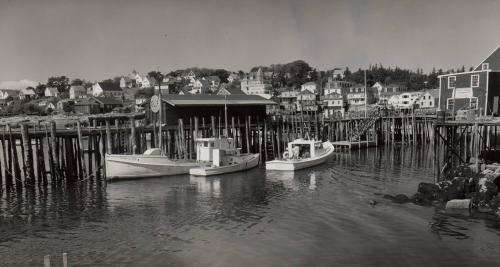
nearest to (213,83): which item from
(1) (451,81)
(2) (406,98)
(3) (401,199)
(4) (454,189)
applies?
(2) (406,98)

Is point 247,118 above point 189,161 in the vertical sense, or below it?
above

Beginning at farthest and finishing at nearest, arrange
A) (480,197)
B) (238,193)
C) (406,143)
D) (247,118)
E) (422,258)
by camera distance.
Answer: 1. (406,143)
2. (247,118)
3. (238,193)
4. (480,197)
5. (422,258)

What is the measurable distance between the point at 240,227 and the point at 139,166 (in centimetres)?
1564

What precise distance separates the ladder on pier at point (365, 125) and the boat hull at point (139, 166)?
29.0m

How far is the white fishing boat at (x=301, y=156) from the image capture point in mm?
38469

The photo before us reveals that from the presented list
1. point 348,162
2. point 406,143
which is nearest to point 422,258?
point 348,162

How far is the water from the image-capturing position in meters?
17.2

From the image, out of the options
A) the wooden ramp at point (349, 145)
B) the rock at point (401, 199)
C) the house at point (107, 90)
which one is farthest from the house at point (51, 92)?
the rock at point (401, 199)

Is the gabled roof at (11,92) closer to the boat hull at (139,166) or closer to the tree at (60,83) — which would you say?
the tree at (60,83)

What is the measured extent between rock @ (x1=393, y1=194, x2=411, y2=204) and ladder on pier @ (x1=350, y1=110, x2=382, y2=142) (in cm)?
3156

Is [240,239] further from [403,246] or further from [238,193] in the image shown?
[238,193]

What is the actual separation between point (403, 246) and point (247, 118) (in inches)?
1341

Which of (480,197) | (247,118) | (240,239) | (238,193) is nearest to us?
(240,239)

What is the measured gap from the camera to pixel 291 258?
1695cm
